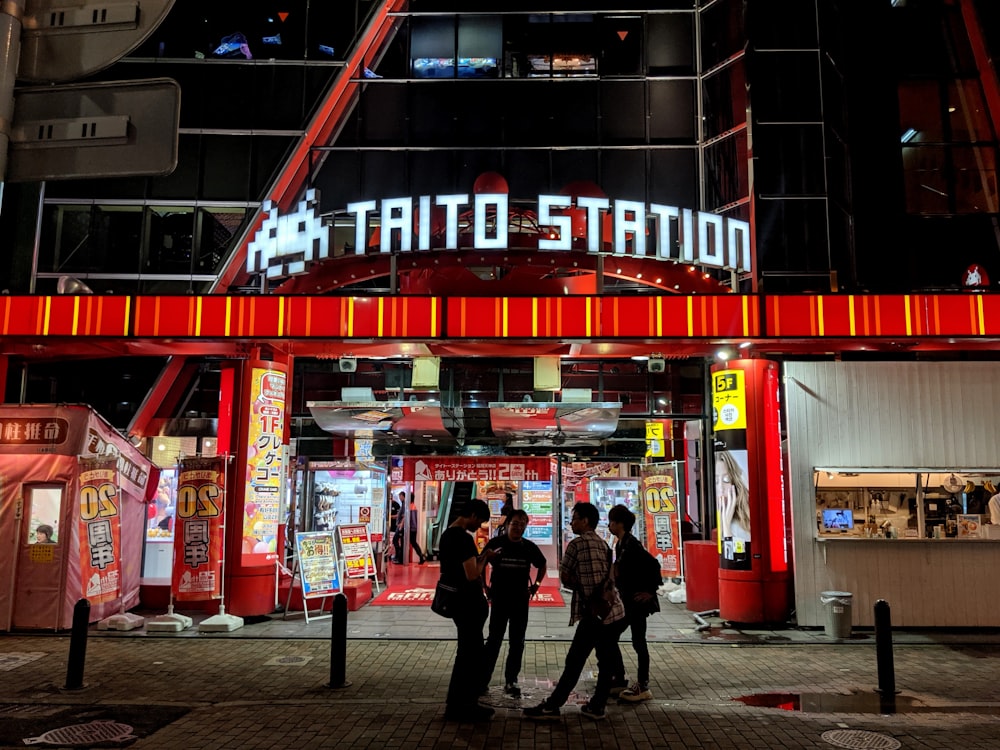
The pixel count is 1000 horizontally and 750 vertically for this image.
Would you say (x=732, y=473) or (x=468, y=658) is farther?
(x=732, y=473)

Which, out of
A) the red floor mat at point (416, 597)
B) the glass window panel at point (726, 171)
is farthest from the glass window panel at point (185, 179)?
the glass window panel at point (726, 171)

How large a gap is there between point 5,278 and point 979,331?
1774 cm

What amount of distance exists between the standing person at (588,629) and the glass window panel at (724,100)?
12126 mm

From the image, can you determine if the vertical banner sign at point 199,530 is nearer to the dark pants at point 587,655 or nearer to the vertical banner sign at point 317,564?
the vertical banner sign at point 317,564

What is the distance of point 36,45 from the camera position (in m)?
3.66

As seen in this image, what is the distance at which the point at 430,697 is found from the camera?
309 inches

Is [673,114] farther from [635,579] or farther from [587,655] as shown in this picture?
[587,655]

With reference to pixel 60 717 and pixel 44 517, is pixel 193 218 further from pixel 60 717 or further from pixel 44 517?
pixel 60 717

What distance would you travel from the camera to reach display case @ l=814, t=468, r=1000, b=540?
11.6 m

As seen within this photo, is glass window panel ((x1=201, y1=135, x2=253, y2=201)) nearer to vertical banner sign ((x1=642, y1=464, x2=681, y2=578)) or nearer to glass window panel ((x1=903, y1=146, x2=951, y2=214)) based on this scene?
vertical banner sign ((x1=642, y1=464, x2=681, y2=578))

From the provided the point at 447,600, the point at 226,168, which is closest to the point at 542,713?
the point at 447,600

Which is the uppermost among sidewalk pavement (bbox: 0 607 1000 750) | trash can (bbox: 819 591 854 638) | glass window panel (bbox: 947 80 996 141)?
glass window panel (bbox: 947 80 996 141)

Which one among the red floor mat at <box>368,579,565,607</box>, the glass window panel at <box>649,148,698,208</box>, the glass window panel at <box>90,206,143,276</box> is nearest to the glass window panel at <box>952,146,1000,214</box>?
the glass window panel at <box>649,148,698,208</box>

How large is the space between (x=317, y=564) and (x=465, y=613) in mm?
6124
